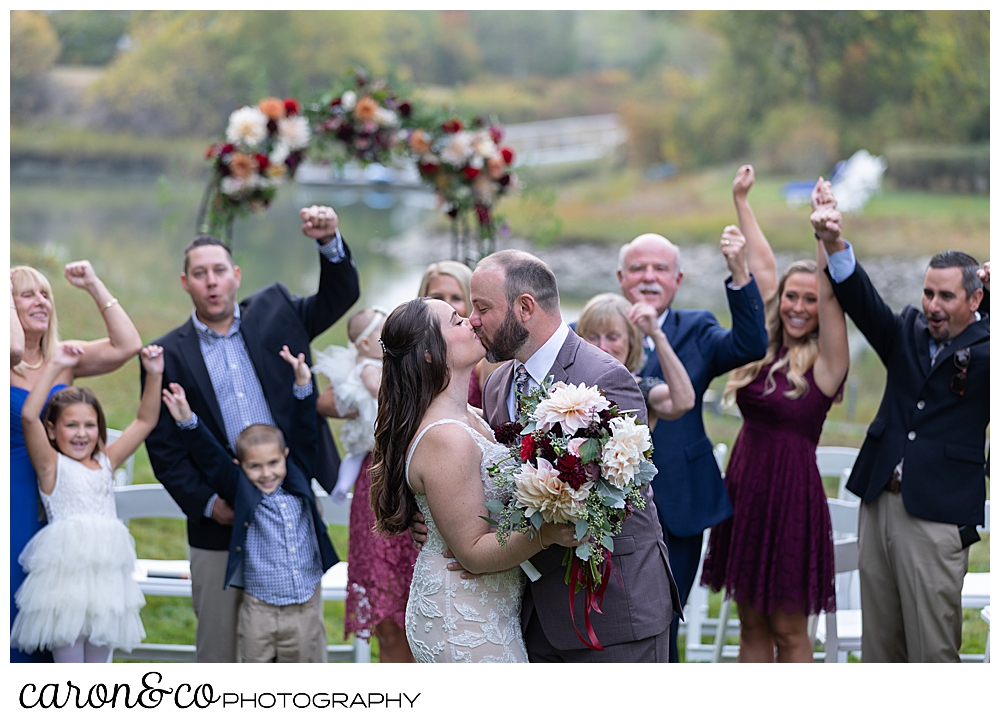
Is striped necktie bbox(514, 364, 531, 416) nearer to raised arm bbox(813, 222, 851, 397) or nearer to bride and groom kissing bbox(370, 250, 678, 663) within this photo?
bride and groom kissing bbox(370, 250, 678, 663)

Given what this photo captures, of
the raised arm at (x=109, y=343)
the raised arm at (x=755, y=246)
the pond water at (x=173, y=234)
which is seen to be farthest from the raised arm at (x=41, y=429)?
the pond water at (x=173, y=234)

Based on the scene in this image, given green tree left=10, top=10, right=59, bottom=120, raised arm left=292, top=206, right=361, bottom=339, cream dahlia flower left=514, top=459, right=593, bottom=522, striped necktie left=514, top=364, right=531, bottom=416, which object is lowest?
cream dahlia flower left=514, top=459, right=593, bottom=522

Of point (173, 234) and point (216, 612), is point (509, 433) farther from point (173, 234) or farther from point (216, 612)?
point (173, 234)

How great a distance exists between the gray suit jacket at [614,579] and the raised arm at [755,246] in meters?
1.91

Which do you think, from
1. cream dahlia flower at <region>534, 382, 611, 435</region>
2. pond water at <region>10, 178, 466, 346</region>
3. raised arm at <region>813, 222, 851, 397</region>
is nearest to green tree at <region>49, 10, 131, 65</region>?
pond water at <region>10, 178, 466, 346</region>

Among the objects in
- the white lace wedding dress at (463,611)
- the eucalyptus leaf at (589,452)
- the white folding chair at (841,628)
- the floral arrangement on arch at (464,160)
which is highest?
the floral arrangement on arch at (464,160)

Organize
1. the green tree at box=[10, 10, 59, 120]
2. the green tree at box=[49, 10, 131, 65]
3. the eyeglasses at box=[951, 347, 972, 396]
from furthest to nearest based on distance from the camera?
the green tree at box=[49, 10, 131, 65]
the green tree at box=[10, 10, 59, 120]
the eyeglasses at box=[951, 347, 972, 396]

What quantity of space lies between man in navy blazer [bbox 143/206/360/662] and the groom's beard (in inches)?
61.4

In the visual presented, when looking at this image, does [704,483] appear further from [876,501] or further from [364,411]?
[364,411]

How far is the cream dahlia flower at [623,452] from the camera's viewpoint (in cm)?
247

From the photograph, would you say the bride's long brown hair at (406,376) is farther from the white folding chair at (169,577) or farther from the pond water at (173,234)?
the pond water at (173,234)

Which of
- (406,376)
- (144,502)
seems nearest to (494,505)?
(406,376)

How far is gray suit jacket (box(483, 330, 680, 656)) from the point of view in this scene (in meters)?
2.92
